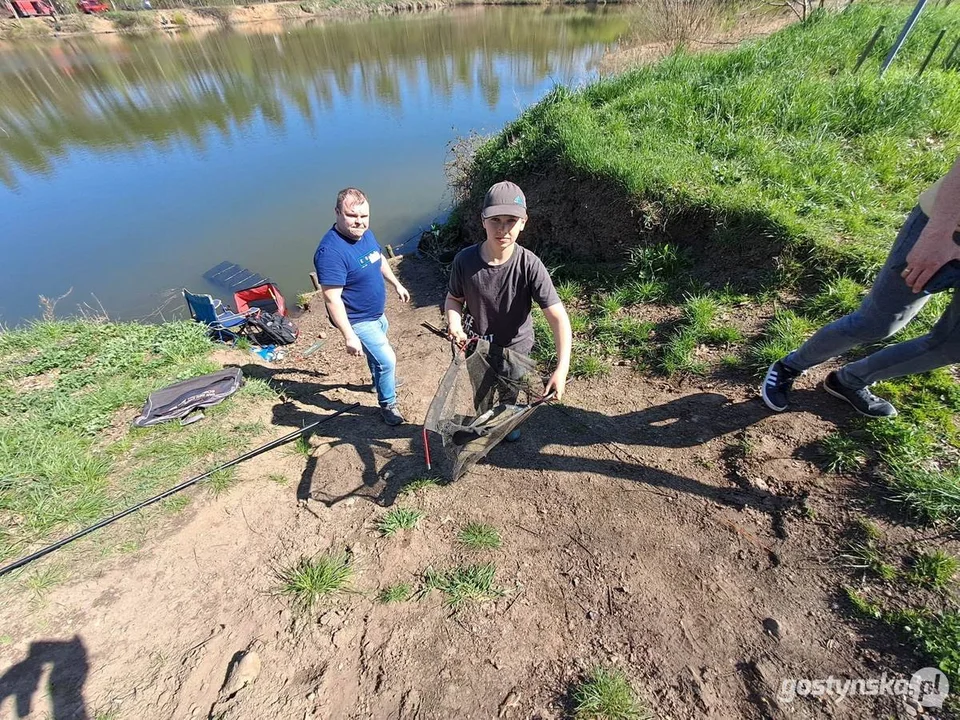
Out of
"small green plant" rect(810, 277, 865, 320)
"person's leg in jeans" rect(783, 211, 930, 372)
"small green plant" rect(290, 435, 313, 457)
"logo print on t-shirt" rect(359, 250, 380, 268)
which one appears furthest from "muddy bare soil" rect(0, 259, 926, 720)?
"logo print on t-shirt" rect(359, 250, 380, 268)

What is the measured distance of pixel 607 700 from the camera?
6.72 feet

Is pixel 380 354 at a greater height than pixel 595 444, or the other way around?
pixel 380 354

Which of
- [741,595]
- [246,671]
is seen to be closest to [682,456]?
[741,595]

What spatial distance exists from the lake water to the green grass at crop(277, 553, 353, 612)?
7.22m

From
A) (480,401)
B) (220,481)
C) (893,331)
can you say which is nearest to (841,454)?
(893,331)

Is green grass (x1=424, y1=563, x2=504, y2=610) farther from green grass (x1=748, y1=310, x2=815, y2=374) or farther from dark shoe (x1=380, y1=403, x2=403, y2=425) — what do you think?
green grass (x1=748, y1=310, x2=815, y2=374)

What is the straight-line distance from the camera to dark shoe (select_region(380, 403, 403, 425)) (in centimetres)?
415

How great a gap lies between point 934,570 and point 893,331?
49.6 inches

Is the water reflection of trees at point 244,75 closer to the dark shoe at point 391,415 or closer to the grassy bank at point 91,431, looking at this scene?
the grassy bank at point 91,431

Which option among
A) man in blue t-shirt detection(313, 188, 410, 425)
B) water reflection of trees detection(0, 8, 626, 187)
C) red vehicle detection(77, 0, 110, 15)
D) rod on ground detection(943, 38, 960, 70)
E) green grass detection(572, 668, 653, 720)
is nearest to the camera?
green grass detection(572, 668, 653, 720)

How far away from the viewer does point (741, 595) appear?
7.73 ft

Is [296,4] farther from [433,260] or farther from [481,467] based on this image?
[481,467]

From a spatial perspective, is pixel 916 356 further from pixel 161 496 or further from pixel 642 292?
pixel 161 496

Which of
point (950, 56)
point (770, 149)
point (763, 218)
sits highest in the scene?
point (950, 56)
